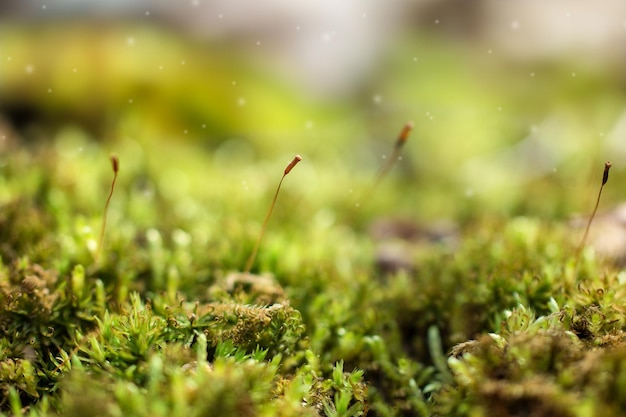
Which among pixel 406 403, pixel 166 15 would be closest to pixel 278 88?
pixel 166 15

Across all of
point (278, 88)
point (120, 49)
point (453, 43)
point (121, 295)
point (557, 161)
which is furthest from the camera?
point (453, 43)

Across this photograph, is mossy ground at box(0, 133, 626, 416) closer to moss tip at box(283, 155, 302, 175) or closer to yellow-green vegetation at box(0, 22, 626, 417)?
yellow-green vegetation at box(0, 22, 626, 417)

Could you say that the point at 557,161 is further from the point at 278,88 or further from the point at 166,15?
the point at 166,15

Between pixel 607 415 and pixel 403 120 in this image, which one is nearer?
pixel 607 415

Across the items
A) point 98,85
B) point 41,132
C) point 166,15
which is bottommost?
point 41,132

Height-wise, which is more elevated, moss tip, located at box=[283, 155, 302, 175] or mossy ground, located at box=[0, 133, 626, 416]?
moss tip, located at box=[283, 155, 302, 175]

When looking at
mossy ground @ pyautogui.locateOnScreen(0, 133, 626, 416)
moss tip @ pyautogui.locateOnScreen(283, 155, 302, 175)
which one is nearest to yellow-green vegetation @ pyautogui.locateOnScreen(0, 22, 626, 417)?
mossy ground @ pyautogui.locateOnScreen(0, 133, 626, 416)

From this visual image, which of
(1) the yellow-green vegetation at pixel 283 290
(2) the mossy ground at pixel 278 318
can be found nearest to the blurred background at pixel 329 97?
(1) the yellow-green vegetation at pixel 283 290
